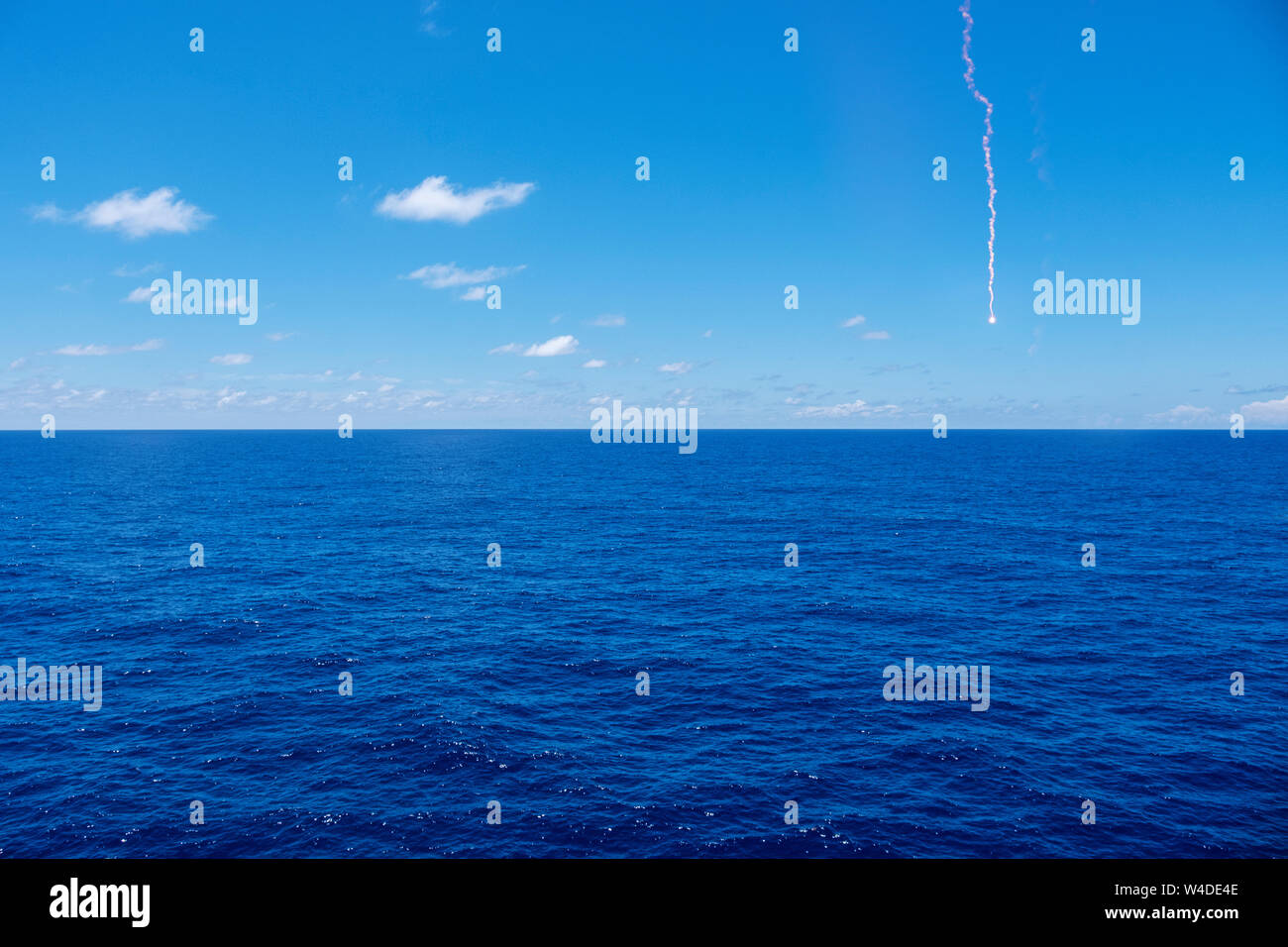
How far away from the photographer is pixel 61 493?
151 meters

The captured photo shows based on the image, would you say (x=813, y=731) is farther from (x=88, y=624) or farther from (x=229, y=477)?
(x=229, y=477)

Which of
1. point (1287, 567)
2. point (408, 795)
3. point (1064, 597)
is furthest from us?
point (1287, 567)

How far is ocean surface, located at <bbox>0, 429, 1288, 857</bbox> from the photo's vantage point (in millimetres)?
35906

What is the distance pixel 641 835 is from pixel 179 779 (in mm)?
28524

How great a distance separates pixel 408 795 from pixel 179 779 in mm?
14462

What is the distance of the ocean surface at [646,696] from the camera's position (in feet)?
118

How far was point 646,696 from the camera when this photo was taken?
51250 mm

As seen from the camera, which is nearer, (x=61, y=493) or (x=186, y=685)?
(x=186, y=685)

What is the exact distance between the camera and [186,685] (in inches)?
2057

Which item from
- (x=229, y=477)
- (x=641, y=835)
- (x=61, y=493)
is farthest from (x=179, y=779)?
(x=229, y=477)

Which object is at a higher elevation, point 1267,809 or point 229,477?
point 229,477
